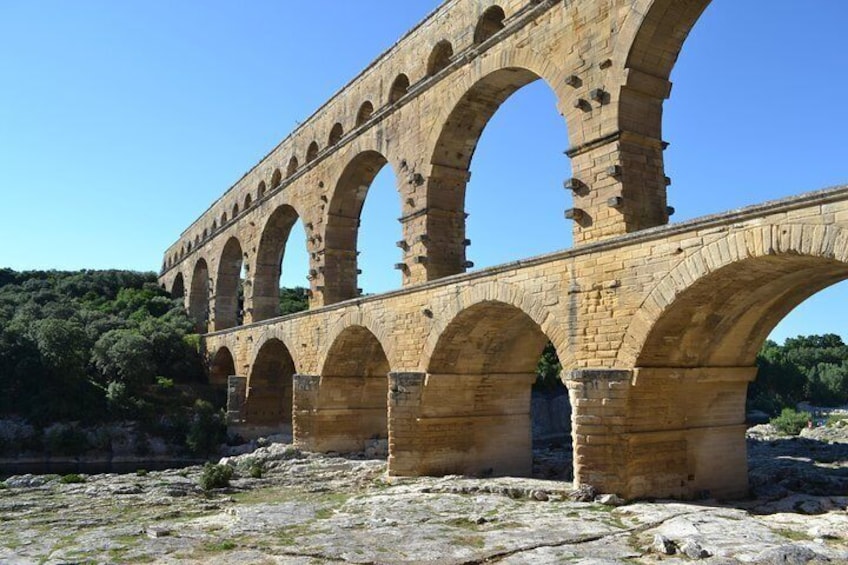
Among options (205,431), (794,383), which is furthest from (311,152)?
(794,383)

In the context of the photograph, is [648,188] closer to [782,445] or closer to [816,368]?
[782,445]

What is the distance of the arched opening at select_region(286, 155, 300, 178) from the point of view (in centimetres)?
2345

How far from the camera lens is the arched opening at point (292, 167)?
923 inches

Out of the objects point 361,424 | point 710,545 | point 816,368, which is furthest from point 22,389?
point 816,368

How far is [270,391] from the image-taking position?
76.7 feet

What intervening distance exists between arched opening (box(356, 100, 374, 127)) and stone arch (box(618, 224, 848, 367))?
453 inches

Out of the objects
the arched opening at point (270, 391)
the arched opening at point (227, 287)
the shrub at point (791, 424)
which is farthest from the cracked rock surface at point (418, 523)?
the arched opening at point (227, 287)

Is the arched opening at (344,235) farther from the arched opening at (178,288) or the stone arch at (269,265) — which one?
the arched opening at (178,288)

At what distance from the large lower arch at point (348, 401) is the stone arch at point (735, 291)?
9.46 meters

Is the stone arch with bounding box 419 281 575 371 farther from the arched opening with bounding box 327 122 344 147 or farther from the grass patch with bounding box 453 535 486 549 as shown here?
the arched opening with bounding box 327 122 344 147

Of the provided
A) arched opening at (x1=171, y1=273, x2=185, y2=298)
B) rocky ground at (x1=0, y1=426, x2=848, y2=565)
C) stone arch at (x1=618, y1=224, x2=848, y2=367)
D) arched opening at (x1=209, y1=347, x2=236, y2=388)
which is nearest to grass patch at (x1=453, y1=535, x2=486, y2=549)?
rocky ground at (x1=0, y1=426, x2=848, y2=565)

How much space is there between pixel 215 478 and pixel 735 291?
31.1 feet

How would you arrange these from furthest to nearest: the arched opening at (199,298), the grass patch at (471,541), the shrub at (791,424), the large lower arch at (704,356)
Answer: the arched opening at (199,298)
the shrub at (791,424)
the large lower arch at (704,356)
the grass patch at (471,541)

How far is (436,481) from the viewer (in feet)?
41.0
